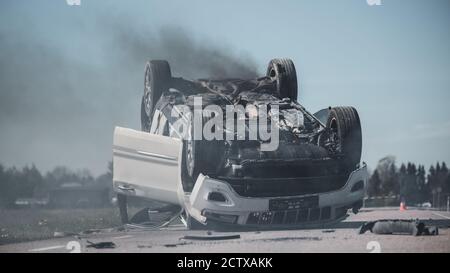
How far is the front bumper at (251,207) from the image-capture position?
821 centimetres

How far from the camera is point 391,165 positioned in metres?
9.88

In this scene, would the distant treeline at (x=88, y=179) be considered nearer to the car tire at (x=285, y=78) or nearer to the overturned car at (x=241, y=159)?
the overturned car at (x=241, y=159)

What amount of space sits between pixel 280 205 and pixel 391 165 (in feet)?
7.95

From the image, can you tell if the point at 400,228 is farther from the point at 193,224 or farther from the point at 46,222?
the point at 46,222

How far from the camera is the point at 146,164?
8.86 m

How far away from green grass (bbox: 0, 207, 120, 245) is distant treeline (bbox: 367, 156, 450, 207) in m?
4.30

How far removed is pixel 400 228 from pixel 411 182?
3.81 metres

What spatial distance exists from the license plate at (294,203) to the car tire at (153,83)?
8.22 ft

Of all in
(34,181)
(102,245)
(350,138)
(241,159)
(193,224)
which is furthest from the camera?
(34,181)

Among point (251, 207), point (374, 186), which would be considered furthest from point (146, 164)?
point (374, 186)

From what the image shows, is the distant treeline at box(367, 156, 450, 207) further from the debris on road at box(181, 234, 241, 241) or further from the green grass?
the green grass

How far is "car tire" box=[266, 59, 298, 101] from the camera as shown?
395 inches

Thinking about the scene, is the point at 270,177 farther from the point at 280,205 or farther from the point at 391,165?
the point at 391,165
